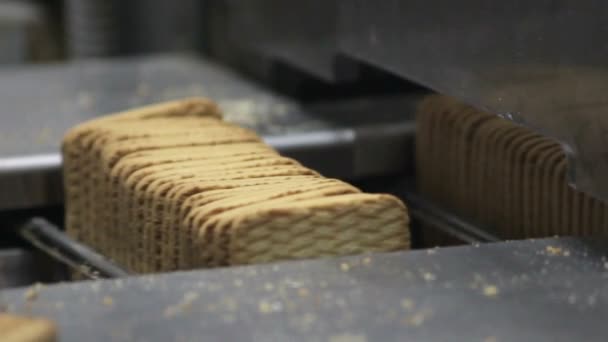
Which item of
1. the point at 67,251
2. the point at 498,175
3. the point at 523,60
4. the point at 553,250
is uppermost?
the point at 523,60

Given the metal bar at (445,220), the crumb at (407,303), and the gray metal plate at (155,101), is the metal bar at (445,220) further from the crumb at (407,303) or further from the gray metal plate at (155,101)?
the crumb at (407,303)

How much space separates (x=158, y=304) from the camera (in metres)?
1.33

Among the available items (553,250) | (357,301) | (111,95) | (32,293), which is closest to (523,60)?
(553,250)

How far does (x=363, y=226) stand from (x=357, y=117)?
1.07 metres

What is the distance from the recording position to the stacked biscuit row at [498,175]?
1916mm

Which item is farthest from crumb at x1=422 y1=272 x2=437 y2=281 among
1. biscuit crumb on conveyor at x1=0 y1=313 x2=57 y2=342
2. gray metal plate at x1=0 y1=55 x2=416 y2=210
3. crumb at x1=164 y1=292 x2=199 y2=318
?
gray metal plate at x1=0 y1=55 x2=416 y2=210

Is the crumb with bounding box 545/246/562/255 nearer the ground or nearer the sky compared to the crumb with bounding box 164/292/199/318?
nearer the ground

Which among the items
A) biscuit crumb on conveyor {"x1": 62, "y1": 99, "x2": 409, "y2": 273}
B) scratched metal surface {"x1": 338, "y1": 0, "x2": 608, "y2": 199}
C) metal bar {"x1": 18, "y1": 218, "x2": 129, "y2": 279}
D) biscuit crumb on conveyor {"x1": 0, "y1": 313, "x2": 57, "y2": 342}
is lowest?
metal bar {"x1": 18, "y1": 218, "x2": 129, "y2": 279}

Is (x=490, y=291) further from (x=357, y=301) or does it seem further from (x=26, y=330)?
(x=26, y=330)

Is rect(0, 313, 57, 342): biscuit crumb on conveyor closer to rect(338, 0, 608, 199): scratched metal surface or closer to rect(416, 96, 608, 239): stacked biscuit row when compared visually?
rect(338, 0, 608, 199): scratched metal surface

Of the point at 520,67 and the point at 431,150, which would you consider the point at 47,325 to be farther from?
the point at 431,150

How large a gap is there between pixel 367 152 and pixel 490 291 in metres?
1.07

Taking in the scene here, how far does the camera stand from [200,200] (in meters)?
1.62

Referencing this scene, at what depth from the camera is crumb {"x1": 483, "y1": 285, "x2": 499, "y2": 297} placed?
54.0 inches
